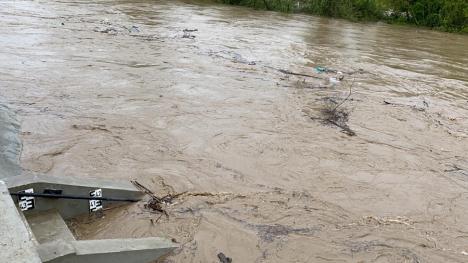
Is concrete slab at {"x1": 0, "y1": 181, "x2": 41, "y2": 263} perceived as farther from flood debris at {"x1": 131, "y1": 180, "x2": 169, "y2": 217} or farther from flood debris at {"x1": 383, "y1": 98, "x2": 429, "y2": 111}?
flood debris at {"x1": 383, "y1": 98, "x2": 429, "y2": 111}

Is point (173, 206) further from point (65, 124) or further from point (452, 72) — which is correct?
point (452, 72)

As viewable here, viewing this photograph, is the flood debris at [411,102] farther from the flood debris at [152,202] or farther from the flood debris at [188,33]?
the flood debris at [188,33]

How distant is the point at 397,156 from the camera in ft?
23.7

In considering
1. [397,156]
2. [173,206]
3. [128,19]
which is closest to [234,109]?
[397,156]

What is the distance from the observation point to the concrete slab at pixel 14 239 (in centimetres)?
288

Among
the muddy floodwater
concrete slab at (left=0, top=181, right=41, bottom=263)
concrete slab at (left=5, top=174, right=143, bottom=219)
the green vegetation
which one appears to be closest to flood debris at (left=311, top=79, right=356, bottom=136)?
the muddy floodwater

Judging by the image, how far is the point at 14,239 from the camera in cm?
303

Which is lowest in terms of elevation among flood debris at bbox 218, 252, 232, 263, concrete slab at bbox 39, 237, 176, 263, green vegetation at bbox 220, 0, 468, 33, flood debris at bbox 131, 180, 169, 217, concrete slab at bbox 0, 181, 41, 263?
flood debris at bbox 218, 252, 232, 263

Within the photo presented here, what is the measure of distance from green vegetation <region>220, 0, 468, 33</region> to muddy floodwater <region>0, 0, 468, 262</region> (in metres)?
14.1

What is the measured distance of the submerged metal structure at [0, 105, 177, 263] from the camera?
309 centimetres

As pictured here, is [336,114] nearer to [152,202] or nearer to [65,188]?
[152,202]

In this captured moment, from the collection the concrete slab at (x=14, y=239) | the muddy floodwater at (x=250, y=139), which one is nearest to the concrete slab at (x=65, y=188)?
the muddy floodwater at (x=250, y=139)

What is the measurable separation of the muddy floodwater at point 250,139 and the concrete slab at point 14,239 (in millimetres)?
1133

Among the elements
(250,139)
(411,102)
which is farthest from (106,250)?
(411,102)
